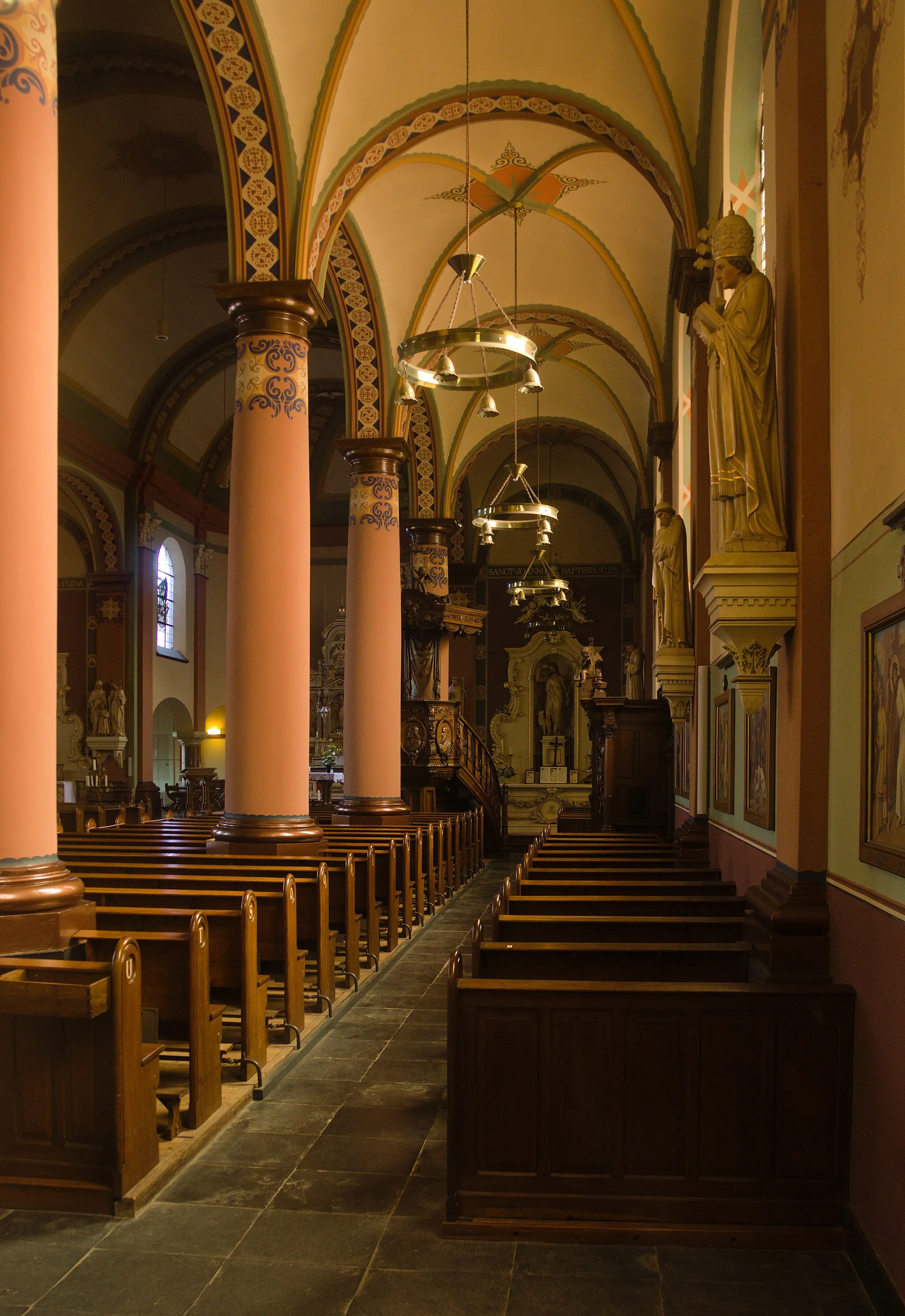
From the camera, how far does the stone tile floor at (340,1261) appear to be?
317 cm

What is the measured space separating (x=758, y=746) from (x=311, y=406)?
734 inches

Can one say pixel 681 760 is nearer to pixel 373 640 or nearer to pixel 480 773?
pixel 373 640

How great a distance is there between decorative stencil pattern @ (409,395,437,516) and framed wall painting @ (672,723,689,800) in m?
6.98

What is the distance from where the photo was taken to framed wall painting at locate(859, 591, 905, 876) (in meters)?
3.06

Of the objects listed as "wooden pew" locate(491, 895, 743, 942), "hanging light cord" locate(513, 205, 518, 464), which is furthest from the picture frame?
"hanging light cord" locate(513, 205, 518, 464)

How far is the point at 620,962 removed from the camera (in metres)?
4.50

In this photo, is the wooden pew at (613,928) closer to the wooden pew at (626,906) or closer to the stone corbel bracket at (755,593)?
the wooden pew at (626,906)

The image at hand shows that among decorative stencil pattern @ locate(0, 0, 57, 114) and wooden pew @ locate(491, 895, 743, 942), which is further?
wooden pew @ locate(491, 895, 743, 942)

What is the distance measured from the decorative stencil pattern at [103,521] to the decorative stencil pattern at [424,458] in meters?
5.54

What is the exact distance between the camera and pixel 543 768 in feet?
75.6

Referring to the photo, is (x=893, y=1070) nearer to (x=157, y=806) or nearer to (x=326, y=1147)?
(x=326, y=1147)

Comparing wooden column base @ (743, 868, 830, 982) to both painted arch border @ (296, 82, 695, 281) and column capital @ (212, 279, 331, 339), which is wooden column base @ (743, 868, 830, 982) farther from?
painted arch border @ (296, 82, 695, 281)

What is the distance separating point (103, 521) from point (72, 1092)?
16.0 m

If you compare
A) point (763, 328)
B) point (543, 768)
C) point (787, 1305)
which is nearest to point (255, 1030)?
point (787, 1305)
